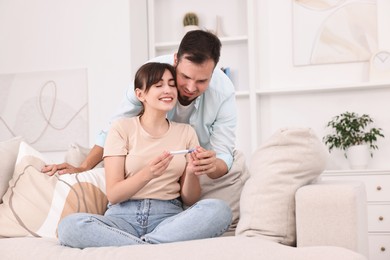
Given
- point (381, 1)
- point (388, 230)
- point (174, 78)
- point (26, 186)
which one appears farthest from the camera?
point (381, 1)

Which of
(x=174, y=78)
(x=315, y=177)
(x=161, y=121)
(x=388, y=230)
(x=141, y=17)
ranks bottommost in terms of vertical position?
(x=388, y=230)

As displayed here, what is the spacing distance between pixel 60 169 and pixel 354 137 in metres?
2.48

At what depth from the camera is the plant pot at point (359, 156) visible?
4391 millimetres

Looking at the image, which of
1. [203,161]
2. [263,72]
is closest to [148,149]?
[203,161]

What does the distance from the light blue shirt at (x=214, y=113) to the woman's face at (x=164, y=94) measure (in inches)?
7.0

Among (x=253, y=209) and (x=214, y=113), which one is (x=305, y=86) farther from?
(x=253, y=209)

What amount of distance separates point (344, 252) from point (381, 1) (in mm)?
3212

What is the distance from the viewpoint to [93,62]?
4781 mm

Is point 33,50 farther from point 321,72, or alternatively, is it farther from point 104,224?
Result: point 104,224

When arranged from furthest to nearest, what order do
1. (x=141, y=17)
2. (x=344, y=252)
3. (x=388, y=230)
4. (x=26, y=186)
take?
1. (x=141, y=17)
2. (x=388, y=230)
3. (x=26, y=186)
4. (x=344, y=252)

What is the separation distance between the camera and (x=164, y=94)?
2.29 m

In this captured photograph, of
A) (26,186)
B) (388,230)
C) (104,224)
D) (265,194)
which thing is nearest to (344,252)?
(265,194)

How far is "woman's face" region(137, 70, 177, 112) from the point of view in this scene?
2291 millimetres

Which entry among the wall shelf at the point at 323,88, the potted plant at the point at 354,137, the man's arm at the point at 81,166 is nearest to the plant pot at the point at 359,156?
→ the potted plant at the point at 354,137
